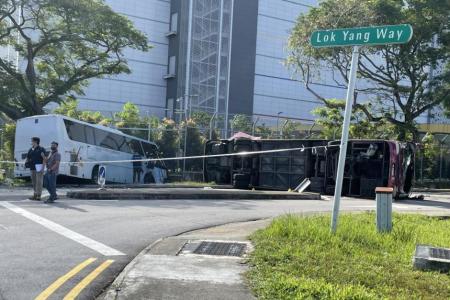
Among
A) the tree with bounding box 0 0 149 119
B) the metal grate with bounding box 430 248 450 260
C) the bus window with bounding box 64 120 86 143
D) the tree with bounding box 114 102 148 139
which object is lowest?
the metal grate with bounding box 430 248 450 260

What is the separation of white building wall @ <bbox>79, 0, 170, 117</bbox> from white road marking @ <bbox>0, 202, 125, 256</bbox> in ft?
155

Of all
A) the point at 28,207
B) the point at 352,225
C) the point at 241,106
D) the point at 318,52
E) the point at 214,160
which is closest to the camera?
the point at 352,225

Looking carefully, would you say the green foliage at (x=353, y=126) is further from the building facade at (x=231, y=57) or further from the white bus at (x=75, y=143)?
the building facade at (x=231, y=57)

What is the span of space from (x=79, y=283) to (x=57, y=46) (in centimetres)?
Answer: 2485

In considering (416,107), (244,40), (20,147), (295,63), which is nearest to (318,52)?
(295,63)

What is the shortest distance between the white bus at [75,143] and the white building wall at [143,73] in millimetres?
33866

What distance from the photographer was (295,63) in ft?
106

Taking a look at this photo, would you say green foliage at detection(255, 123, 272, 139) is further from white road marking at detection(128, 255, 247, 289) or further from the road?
white road marking at detection(128, 255, 247, 289)

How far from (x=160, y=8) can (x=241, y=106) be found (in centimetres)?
1441

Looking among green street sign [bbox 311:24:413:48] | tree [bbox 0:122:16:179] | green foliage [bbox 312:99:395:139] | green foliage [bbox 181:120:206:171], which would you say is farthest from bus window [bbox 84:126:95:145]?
green street sign [bbox 311:24:413:48]

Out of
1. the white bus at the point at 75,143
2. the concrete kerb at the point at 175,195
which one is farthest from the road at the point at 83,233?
the white bus at the point at 75,143

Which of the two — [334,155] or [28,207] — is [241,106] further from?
[28,207]

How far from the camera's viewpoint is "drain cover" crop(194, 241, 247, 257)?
27.7 feet

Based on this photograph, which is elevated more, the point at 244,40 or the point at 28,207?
the point at 244,40
